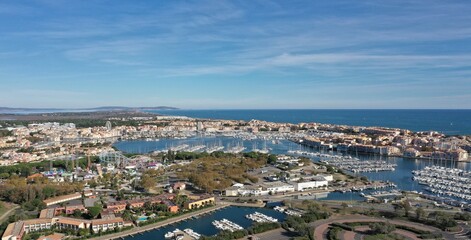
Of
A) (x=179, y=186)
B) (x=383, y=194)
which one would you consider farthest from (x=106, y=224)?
(x=383, y=194)

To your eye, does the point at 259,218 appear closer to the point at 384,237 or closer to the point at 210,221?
the point at 210,221

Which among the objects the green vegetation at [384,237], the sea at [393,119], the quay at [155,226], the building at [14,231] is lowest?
the quay at [155,226]

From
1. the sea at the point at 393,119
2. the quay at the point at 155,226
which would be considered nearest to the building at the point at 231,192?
the quay at the point at 155,226

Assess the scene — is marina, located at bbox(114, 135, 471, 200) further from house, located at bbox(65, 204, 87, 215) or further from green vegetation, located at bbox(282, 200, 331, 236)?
house, located at bbox(65, 204, 87, 215)

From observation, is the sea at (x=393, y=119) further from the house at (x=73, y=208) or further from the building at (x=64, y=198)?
the house at (x=73, y=208)

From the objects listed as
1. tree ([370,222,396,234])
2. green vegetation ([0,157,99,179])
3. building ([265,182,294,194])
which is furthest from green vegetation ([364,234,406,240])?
green vegetation ([0,157,99,179])

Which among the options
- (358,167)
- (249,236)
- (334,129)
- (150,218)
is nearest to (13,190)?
(150,218)
